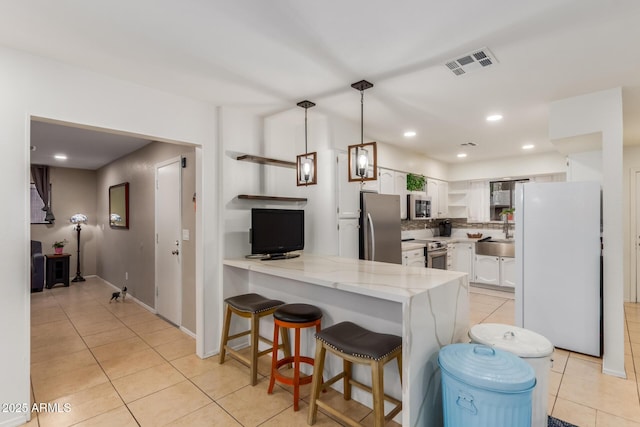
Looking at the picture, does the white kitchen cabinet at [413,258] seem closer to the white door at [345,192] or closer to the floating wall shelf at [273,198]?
the white door at [345,192]

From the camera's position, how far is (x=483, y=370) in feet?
5.09

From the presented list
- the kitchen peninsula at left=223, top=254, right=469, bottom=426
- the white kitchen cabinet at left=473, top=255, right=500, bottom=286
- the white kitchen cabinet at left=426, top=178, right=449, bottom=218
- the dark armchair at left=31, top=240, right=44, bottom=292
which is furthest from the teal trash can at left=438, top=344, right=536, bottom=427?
the dark armchair at left=31, top=240, right=44, bottom=292

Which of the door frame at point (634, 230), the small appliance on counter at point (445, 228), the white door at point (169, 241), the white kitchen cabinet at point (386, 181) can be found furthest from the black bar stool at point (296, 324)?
the door frame at point (634, 230)

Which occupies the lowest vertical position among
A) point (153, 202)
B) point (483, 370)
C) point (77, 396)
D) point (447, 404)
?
point (77, 396)

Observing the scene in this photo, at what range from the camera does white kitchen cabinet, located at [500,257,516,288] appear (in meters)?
5.41

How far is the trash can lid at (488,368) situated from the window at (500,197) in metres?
5.31

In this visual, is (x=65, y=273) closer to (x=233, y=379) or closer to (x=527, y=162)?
(x=233, y=379)

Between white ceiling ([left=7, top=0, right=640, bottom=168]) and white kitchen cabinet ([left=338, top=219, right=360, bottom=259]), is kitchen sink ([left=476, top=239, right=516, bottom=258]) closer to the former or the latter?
white ceiling ([left=7, top=0, right=640, bottom=168])

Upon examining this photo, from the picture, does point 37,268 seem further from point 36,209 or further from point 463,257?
point 463,257

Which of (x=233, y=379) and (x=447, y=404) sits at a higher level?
(x=447, y=404)

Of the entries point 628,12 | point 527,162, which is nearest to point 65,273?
point 628,12

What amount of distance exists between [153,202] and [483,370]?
443 centimetres

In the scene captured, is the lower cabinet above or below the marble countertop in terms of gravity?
below

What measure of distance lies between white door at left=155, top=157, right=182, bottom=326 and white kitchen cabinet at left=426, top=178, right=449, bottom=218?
432 centimetres
